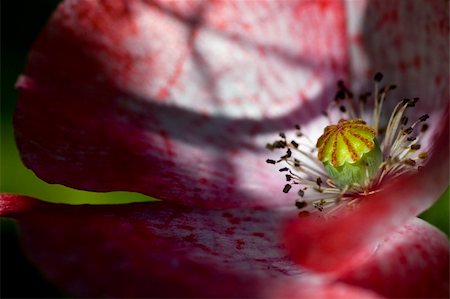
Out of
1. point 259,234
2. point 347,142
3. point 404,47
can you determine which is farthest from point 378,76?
Result: point 259,234

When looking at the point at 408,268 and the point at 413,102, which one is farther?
the point at 413,102

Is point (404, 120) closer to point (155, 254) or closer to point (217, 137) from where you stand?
point (217, 137)

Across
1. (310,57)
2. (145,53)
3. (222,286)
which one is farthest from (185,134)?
(222,286)

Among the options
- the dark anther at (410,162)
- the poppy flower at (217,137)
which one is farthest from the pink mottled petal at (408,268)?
the dark anther at (410,162)

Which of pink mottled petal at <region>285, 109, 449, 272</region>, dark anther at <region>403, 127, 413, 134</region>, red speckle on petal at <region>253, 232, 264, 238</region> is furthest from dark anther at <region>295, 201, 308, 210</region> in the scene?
pink mottled petal at <region>285, 109, 449, 272</region>

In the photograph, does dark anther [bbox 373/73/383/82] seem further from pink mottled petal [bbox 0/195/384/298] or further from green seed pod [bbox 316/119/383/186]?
pink mottled petal [bbox 0/195/384/298]

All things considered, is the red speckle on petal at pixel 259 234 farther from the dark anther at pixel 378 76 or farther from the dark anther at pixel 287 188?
the dark anther at pixel 378 76
